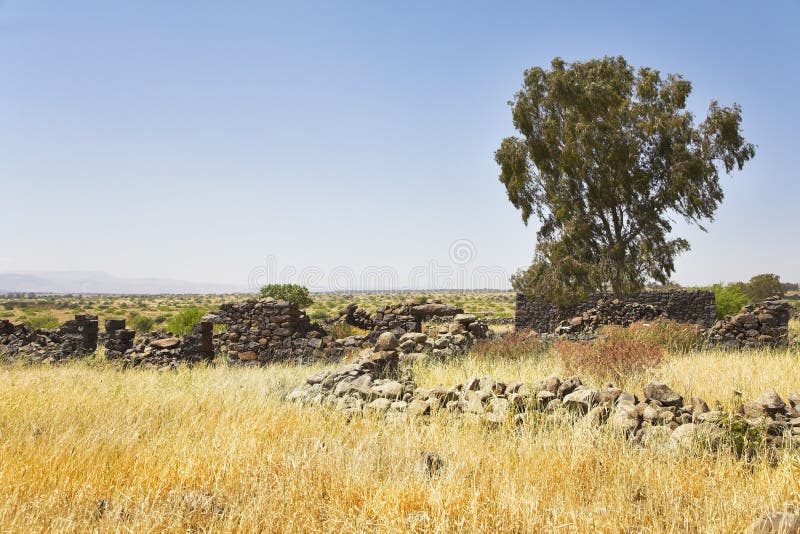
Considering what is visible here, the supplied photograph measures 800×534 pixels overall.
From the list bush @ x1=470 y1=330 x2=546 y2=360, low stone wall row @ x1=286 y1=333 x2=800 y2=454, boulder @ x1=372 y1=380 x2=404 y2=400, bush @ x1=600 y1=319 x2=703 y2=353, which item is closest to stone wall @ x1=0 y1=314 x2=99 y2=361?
low stone wall row @ x1=286 y1=333 x2=800 y2=454

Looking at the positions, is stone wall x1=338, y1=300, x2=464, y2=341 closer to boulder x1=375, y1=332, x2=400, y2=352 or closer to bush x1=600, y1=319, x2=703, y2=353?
boulder x1=375, y1=332, x2=400, y2=352

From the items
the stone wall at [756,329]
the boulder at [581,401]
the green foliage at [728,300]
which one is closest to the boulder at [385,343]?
the boulder at [581,401]

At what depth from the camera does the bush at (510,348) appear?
1184 cm

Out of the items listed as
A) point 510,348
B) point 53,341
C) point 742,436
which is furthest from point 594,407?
point 53,341

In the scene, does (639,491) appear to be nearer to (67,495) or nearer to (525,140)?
(67,495)

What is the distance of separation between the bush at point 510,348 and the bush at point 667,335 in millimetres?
2220

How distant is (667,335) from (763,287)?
4700cm

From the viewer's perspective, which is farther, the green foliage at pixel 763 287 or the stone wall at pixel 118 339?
the green foliage at pixel 763 287

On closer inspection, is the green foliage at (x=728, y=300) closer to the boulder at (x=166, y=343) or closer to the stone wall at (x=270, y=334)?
the stone wall at (x=270, y=334)

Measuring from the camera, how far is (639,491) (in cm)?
433

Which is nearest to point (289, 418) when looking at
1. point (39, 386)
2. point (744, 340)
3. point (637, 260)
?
point (39, 386)

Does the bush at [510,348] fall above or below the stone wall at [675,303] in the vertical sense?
below

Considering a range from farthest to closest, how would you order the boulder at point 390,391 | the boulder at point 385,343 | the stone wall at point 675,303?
the stone wall at point 675,303, the boulder at point 385,343, the boulder at point 390,391

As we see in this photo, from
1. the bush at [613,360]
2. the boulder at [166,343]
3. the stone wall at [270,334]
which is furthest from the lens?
the boulder at [166,343]
